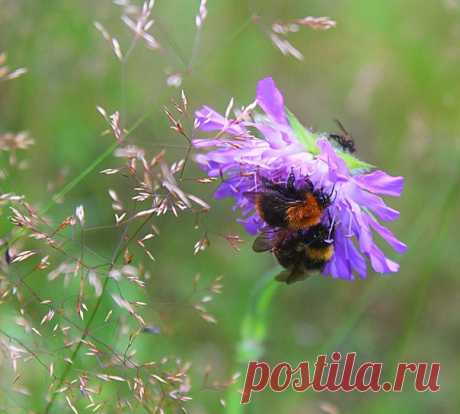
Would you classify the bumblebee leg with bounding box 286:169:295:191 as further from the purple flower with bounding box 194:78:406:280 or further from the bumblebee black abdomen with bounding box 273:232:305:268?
the bumblebee black abdomen with bounding box 273:232:305:268

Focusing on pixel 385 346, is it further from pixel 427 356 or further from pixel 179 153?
pixel 179 153

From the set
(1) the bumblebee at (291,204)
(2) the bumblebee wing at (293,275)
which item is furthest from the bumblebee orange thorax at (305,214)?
(2) the bumblebee wing at (293,275)

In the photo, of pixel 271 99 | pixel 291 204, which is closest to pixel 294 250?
pixel 291 204

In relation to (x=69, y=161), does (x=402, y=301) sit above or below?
below

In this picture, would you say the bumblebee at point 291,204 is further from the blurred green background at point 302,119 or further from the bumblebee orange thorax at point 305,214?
the blurred green background at point 302,119

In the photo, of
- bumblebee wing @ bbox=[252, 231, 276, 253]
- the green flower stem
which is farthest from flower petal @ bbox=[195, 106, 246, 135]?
the green flower stem

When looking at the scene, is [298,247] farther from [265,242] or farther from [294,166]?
[294,166]

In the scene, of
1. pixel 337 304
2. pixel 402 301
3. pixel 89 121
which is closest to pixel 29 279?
pixel 89 121
